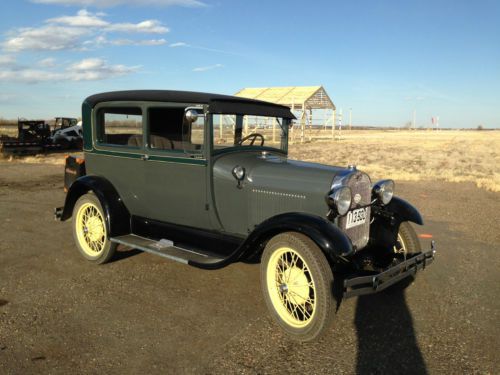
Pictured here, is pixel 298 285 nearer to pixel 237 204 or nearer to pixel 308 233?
pixel 308 233

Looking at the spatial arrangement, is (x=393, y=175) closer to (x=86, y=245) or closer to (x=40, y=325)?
(x=86, y=245)

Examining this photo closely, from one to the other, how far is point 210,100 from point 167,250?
5.27ft

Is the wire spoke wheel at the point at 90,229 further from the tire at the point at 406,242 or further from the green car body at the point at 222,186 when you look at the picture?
the tire at the point at 406,242

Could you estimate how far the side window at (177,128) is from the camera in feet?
13.5

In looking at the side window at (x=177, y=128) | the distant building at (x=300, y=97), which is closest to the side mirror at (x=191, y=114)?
the side window at (x=177, y=128)

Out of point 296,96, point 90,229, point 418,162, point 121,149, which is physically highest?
point 296,96

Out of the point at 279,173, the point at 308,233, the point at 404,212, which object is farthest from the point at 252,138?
the point at 404,212

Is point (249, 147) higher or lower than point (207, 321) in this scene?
higher

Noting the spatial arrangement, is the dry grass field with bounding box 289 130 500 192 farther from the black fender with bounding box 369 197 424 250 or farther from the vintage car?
the vintage car

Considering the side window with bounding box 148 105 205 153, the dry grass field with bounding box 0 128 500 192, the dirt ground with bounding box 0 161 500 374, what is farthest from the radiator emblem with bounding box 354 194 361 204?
the dry grass field with bounding box 0 128 500 192

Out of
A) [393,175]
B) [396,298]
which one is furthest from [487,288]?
[393,175]

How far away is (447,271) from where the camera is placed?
190 inches

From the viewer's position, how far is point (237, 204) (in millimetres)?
4102

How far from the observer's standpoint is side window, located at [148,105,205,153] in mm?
4102
